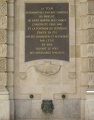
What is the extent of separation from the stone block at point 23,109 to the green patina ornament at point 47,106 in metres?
0.51

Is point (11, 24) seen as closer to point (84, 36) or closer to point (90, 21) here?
point (84, 36)

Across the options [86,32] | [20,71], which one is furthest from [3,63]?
[86,32]

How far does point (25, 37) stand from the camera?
15.7 metres

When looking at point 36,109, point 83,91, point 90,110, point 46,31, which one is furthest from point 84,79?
point 46,31

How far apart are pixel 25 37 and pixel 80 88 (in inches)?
124

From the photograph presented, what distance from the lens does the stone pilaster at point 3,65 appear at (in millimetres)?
14836

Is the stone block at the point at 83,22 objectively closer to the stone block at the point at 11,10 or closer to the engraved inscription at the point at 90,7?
the engraved inscription at the point at 90,7

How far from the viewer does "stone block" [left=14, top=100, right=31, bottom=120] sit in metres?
15.4

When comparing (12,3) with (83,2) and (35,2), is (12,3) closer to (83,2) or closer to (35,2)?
(35,2)

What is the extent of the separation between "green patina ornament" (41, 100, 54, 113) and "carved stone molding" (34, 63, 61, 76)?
1.15 metres

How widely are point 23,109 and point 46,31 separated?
3.40m

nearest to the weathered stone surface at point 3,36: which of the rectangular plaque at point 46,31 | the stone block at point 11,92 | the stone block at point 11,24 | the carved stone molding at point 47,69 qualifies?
the stone block at point 11,24

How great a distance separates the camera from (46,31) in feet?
51.3

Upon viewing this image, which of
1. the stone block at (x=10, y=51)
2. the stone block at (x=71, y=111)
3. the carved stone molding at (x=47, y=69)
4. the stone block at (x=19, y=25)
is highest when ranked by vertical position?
the stone block at (x=19, y=25)
